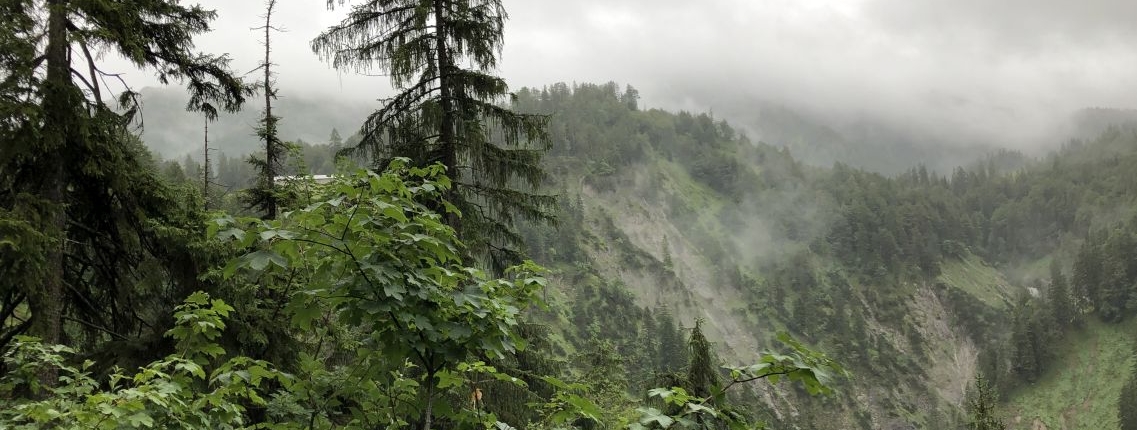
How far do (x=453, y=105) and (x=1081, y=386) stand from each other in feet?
568

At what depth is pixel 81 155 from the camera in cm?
784

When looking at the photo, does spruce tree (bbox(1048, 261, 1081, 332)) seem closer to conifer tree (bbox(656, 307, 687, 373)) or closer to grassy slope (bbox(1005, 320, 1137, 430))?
grassy slope (bbox(1005, 320, 1137, 430))

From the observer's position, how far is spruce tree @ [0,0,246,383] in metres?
6.84

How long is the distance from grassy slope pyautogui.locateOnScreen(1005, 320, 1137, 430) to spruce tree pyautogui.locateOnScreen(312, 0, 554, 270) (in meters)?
160

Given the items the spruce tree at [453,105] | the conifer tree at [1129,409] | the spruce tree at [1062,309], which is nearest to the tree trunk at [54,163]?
the spruce tree at [453,105]

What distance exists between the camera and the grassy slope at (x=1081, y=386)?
431 feet

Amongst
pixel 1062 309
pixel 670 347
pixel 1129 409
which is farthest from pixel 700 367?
pixel 1062 309

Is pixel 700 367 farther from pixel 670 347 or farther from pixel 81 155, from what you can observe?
pixel 670 347

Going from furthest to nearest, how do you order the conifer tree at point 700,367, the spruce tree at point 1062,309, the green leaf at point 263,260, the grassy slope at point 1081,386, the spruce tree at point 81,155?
the spruce tree at point 1062,309
the grassy slope at point 1081,386
the conifer tree at point 700,367
the spruce tree at point 81,155
the green leaf at point 263,260

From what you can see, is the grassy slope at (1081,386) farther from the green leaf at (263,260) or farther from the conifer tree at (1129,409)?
the green leaf at (263,260)

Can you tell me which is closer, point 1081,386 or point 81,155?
point 81,155

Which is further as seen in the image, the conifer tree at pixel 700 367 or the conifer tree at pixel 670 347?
the conifer tree at pixel 670 347

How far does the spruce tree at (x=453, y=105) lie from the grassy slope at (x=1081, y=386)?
160 m

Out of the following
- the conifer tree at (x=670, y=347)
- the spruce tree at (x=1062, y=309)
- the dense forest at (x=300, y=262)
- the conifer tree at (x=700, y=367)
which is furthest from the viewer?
the spruce tree at (x=1062, y=309)
